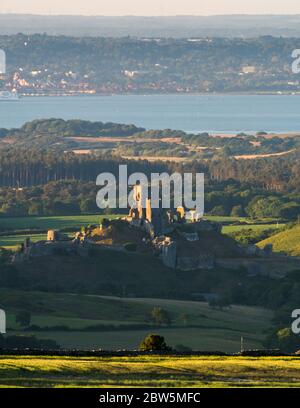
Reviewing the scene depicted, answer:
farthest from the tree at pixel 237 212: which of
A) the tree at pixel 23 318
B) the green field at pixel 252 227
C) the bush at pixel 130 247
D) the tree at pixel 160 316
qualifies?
the tree at pixel 23 318

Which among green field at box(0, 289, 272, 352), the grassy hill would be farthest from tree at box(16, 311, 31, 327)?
the grassy hill

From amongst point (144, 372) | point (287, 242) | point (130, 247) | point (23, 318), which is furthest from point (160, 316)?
point (144, 372)

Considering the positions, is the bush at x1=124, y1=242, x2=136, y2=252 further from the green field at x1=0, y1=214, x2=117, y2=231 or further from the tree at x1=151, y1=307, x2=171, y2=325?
the green field at x1=0, y1=214, x2=117, y2=231

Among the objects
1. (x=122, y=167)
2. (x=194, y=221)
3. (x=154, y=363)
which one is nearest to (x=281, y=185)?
(x=122, y=167)

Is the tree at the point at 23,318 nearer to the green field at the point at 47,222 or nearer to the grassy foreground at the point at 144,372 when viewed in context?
the grassy foreground at the point at 144,372
